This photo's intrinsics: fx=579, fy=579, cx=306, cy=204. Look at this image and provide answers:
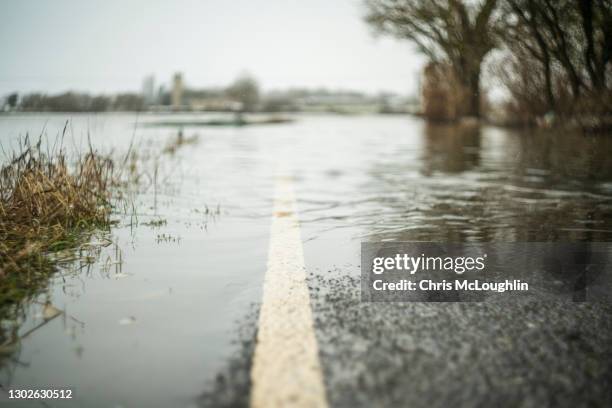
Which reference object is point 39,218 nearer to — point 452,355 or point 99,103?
point 452,355

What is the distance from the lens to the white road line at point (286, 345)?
1985 mm

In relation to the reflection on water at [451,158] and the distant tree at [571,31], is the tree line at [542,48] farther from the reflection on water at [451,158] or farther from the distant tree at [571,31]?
the reflection on water at [451,158]

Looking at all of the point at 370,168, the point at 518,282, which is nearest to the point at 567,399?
the point at 518,282

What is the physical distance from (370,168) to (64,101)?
18.3 feet

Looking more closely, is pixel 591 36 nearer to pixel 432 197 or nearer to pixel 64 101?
pixel 432 197

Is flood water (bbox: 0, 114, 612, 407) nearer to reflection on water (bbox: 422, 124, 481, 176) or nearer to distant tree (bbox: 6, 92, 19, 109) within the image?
reflection on water (bbox: 422, 124, 481, 176)

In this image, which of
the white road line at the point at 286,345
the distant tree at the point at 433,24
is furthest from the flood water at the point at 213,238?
the distant tree at the point at 433,24

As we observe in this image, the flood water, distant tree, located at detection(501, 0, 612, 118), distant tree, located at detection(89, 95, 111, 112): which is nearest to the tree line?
distant tree, located at detection(501, 0, 612, 118)

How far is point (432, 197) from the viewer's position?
709 cm

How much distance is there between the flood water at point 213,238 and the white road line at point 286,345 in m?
0.12

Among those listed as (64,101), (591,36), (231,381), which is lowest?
(231,381)

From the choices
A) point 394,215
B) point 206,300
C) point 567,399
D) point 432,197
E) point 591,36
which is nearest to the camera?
point 567,399

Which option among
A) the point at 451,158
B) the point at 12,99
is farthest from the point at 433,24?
the point at 12,99

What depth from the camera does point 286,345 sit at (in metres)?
2.41
